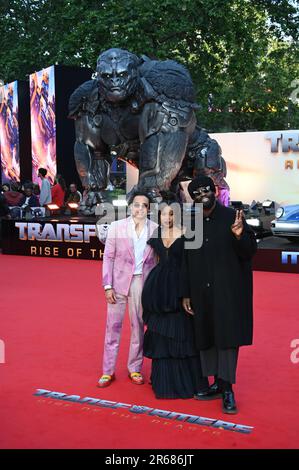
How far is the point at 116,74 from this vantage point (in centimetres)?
830

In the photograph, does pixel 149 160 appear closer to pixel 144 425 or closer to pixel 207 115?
pixel 144 425

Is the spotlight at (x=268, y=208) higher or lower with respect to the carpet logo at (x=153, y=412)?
higher

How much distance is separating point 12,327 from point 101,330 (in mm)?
826

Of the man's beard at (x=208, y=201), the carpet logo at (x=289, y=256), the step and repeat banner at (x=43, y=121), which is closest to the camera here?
the man's beard at (x=208, y=201)

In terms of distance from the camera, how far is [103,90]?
8.47 metres

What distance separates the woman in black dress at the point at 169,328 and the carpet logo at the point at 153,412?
0.25 m

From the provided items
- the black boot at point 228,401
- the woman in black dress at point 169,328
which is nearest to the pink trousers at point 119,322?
the woman in black dress at point 169,328

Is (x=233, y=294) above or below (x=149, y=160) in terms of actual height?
below

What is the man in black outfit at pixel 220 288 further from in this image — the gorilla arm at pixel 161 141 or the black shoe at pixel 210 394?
the gorilla arm at pixel 161 141

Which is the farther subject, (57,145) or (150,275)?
(57,145)

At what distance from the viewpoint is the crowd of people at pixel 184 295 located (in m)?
3.90

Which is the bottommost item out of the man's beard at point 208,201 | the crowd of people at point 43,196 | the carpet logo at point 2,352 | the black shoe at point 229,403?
the carpet logo at point 2,352

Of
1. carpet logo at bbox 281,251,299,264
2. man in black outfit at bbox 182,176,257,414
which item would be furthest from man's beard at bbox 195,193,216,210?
carpet logo at bbox 281,251,299,264
